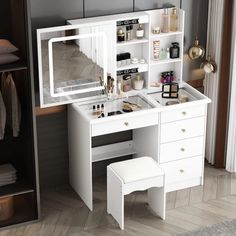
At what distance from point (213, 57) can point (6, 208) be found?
207cm

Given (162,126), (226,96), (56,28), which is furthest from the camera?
(226,96)

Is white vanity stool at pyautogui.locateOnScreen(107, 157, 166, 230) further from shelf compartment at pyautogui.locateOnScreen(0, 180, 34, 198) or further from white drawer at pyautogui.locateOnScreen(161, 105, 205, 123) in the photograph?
shelf compartment at pyautogui.locateOnScreen(0, 180, 34, 198)

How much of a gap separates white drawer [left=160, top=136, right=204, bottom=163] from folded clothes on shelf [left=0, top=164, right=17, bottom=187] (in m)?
1.16

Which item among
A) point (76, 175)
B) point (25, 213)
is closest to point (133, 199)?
point (76, 175)

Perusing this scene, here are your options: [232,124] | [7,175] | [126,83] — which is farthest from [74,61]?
[232,124]

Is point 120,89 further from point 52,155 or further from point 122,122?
point 52,155

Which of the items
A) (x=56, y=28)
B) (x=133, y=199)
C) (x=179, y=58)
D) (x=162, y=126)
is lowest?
(x=133, y=199)

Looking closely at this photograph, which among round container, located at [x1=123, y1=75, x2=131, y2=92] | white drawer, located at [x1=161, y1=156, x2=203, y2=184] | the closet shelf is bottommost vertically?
white drawer, located at [x1=161, y1=156, x2=203, y2=184]

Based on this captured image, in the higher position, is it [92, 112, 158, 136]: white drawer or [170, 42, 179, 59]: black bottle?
[170, 42, 179, 59]: black bottle

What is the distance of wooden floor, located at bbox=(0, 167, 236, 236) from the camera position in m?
4.91


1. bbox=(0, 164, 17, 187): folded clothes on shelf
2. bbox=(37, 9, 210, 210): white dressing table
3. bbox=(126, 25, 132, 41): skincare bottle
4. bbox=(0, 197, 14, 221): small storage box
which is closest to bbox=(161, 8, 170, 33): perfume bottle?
bbox=(37, 9, 210, 210): white dressing table

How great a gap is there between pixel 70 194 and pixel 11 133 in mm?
833

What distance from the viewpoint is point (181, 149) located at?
5.30 metres

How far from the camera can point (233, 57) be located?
211 inches
